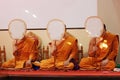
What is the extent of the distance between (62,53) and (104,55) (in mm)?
750

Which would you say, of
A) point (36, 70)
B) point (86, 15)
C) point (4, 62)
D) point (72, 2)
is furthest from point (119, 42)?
point (4, 62)

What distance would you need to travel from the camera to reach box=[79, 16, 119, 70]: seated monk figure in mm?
5410

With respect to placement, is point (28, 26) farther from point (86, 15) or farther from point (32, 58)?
point (86, 15)

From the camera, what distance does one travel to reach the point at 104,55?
216 inches

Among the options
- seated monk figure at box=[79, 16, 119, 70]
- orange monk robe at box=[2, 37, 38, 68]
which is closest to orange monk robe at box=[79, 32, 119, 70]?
seated monk figure at box=[79, 16, 119, 70]

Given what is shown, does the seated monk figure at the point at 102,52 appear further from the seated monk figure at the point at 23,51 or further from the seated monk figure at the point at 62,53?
the seated monk figure at the point at 23,51

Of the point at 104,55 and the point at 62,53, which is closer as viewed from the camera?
the point at 104,55

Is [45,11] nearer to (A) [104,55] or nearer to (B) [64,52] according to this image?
(B) [64,52]

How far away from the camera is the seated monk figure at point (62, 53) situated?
5.48 meters

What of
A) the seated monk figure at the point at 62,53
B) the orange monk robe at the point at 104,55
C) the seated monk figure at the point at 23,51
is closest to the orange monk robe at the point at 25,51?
the seated monk figure at the point at 23,51

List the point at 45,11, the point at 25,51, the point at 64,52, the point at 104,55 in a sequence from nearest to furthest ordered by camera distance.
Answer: the point at 104,55
the point at 64,52
the point at 25,51
the point at 45,11

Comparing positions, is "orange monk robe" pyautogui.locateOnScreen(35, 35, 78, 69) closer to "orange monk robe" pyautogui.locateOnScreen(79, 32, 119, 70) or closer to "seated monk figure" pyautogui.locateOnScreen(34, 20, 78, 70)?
"seated monk figure" pyautogui.locateOnScreen(34, 20, 78, 70)

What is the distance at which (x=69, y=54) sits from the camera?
5602 millimetres

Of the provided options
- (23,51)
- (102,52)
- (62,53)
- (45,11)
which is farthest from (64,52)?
(45,11)
